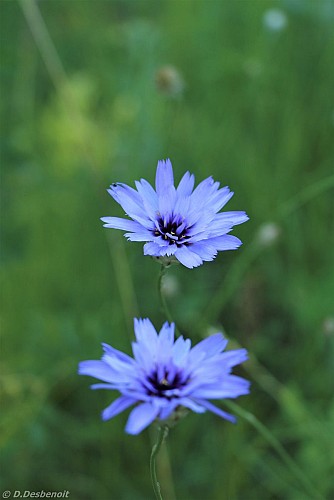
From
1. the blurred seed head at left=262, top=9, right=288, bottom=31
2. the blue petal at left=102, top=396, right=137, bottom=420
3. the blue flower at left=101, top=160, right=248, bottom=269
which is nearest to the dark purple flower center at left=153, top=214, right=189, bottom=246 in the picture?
the blue flower at left=101, top=160, right=248, bottom=269

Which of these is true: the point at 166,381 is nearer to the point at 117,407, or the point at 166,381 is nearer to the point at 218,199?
the point at 117,407

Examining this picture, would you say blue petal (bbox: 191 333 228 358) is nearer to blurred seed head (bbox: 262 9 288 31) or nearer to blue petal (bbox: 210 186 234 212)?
blue petal (bbox: 210 186 234 212)

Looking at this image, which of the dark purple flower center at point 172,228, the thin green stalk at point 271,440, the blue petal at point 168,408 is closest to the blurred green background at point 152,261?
the thin green stalk at point 271,440

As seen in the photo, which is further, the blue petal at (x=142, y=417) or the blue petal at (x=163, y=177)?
the blue petal at (x=163, y=177)

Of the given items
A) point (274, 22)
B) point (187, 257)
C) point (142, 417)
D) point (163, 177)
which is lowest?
point (142, 417)

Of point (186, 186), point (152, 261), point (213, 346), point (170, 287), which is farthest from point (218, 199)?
point (152, 261)

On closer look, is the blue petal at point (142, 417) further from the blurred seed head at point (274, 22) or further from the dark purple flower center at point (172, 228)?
the blurred seed head at point (274, 22)
